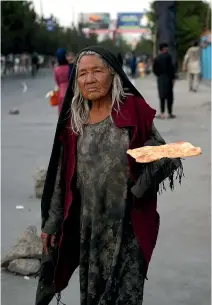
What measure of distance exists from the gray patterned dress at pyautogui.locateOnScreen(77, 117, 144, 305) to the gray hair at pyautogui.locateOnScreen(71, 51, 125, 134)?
0.05 meters

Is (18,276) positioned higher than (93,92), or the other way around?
(93,92)

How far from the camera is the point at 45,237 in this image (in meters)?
3.54

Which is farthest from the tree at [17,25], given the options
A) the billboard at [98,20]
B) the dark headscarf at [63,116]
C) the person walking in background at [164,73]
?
the billboard at [98,20]

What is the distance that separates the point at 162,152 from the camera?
3166 millimetres

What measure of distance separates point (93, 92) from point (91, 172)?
0.38 metres

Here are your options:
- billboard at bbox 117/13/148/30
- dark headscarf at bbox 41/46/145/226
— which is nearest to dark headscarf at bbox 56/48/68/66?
dark headscarf at bbox 41/46/145/226

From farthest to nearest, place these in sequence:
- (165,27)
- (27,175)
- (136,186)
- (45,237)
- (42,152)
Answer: (165,27) < (42,152) < (27,175) < (45,237) < (136,186)

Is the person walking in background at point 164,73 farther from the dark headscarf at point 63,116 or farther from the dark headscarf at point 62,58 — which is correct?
the dark headscarf at point 63,116

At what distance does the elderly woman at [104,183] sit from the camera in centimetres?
336

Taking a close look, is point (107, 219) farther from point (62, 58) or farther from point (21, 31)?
point (21, 31)

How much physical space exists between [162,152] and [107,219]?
463 millimetres

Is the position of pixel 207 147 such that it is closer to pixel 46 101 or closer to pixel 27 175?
pixel 27 175

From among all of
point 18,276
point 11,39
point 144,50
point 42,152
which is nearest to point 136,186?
point 18,276

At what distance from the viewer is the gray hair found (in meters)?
3.39
